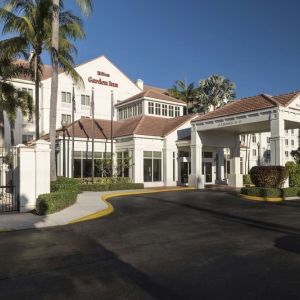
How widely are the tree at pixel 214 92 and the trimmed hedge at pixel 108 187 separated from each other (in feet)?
88.6

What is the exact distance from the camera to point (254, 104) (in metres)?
24.8

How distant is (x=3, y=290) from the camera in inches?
239

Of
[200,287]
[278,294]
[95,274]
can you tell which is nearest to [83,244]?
[95,274]

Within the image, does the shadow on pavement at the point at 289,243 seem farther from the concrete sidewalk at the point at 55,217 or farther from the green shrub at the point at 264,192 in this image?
the green shrub at the point at 264,192

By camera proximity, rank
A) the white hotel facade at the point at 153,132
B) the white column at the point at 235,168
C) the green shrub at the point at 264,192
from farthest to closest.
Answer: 1. the white column at the point at 235,168
2. the white hotel facade at the point at 153,132
3. the green shrub at the point at 264,192

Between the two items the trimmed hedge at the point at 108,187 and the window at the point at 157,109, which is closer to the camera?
the trimmed hedge at the point at 108,187

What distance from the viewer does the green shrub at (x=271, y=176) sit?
70.1 ft

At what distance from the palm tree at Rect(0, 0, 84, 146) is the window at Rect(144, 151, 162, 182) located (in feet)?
33.5

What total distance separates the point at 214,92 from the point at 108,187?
1212 inches

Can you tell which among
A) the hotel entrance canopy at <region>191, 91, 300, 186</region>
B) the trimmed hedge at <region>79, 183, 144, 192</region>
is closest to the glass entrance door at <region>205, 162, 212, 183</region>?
the hotel entrance canopy at <region>191, 91, 300, 186</region>

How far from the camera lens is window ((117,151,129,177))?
2947 centimetres

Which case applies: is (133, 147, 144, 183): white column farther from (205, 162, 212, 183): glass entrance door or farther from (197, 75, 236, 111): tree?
(197, 75, 236, 111): tree

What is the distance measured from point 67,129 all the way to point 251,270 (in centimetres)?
2590

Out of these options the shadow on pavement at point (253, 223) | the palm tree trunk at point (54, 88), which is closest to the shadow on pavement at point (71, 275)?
the shadow on pavement at point (253, 223)
